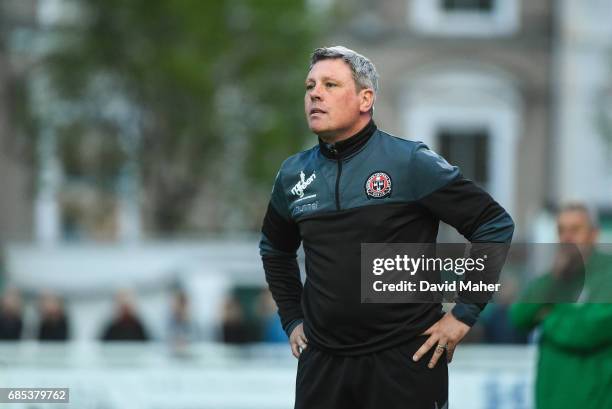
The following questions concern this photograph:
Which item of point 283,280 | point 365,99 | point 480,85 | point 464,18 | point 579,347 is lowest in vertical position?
point 579,347

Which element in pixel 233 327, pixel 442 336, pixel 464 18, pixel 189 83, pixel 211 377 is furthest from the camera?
pixel 464 18

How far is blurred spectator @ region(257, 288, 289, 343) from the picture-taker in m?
13.1

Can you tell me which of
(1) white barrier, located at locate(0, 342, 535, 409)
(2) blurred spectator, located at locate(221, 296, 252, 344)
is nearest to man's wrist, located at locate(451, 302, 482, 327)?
(1) white barrier, located at locate(0, 342, 535, 409)

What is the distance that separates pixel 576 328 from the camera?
6660 mm

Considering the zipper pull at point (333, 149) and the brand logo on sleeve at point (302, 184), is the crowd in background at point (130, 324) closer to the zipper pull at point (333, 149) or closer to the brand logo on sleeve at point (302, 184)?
the brand logo on sleeve at point (302, 184)

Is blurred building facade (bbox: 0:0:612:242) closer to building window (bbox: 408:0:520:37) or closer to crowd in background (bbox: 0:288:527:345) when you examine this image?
building window (bbox: 408:0:520:37)

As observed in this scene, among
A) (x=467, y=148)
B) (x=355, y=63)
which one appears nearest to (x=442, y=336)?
(x=355, y=63)

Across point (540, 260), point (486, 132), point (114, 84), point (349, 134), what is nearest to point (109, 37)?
point (114, 84)

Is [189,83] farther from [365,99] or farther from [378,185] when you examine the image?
[378,185]

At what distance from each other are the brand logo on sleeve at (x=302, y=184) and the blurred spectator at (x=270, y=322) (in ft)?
25.7

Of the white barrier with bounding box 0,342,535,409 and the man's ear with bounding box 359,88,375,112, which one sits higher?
the man's ear with bounding box 359,88,375,112

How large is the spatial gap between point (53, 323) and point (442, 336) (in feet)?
32.4

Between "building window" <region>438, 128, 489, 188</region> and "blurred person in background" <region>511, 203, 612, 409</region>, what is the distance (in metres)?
18.1

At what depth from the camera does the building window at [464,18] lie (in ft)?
82.3
